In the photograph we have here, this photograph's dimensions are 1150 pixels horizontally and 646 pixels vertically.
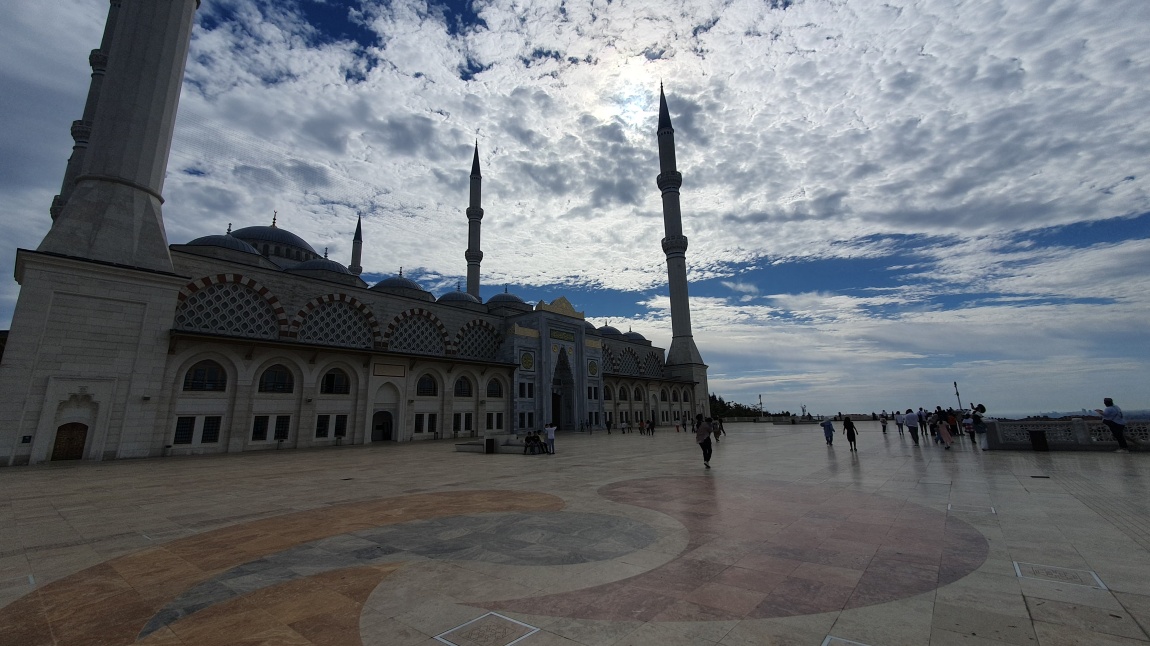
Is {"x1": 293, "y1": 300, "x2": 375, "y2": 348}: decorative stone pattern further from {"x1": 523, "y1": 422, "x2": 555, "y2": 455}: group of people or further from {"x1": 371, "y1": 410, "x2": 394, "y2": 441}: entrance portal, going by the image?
{"x1": 523, "y1": 422, "x2": 555, "y2": 455}: group of people

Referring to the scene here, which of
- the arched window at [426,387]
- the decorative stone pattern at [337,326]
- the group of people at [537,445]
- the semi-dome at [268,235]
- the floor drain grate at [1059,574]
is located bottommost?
the floor drain grate at [1059,574]

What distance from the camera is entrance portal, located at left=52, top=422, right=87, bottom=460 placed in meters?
14.7

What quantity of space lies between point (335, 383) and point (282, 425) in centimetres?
299

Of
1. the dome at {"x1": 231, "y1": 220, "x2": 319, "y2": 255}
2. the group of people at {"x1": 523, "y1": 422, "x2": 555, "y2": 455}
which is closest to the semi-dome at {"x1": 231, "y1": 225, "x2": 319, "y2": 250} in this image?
the dome at {"x1": 231, "y1": 220, "x2": 319, "y2": 255}

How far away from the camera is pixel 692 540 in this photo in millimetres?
5246

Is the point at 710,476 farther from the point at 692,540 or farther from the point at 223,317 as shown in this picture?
the point at 223,317

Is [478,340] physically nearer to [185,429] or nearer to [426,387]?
[426,387]

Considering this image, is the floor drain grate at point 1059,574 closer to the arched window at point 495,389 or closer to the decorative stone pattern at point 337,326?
the decorative stone pattern at point 337,326

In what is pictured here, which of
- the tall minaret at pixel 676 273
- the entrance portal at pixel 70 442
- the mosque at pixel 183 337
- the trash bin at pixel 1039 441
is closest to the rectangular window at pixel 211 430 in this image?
the mosque at pixel 183 337

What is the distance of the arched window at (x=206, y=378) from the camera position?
18406 millimetres

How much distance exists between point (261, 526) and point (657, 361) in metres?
47.9

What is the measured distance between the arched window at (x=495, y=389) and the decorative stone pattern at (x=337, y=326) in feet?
26.9

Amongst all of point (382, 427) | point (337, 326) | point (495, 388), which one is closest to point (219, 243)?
point (337, 326)

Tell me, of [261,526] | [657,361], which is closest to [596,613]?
[261,526]
